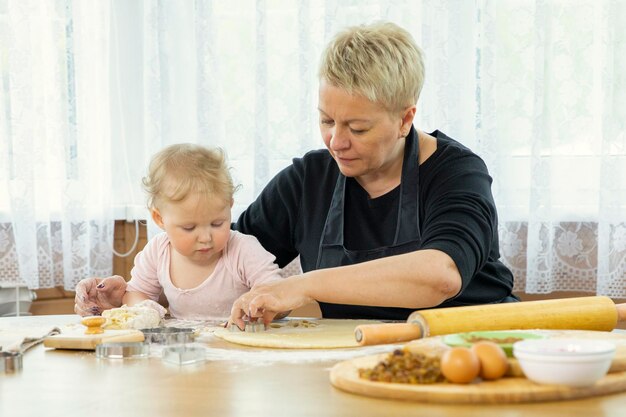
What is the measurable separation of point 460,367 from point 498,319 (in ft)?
1.34

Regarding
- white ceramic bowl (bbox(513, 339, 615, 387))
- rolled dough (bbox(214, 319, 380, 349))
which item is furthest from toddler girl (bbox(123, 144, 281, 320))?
white ceramic bowl (bbox(513, 339, 615, 387))

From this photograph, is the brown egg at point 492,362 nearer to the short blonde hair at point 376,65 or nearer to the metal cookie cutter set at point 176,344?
the metal cookie cutter set at point 176,344

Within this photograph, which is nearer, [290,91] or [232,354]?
[232,354]

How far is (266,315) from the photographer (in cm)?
176

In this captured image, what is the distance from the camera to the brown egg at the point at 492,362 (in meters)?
1.15

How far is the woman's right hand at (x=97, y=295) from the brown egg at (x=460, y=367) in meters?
1.14

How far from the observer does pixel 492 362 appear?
115 centimetres

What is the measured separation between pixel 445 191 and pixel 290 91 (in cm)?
145

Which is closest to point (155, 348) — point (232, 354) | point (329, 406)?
point (232, 354)

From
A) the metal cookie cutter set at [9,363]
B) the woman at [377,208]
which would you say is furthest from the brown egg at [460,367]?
the metal cookie cutter set at [9,363]

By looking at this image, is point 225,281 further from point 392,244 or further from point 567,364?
point 567,364

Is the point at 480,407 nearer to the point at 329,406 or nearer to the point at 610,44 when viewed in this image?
the point at 329,406

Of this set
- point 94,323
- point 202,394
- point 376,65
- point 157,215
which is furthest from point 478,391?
point 157,215

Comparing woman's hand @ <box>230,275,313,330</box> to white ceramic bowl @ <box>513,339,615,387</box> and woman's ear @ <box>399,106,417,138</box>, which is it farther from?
white ceramic bowl @ <box>513,339,615,387</box>
